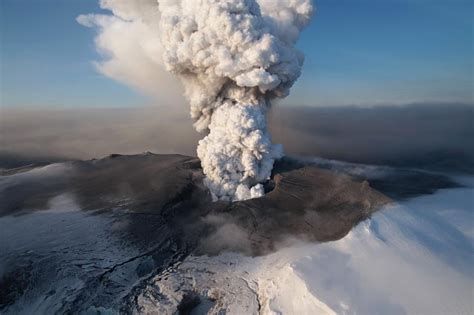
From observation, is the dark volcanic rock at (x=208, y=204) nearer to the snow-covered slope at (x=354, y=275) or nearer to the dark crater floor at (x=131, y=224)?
the dark crater floor at (x=131, y=224)

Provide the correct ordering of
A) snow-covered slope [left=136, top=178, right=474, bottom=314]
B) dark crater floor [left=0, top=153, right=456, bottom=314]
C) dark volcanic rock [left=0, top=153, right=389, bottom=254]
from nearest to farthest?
snow-covered slope [left=136, top=178, right=474, bottom=314], dark crater floor [left=0, top=153, right=456, bottom=314], dark volcanic rock [left=0, top=153, right=389, bottom=254]

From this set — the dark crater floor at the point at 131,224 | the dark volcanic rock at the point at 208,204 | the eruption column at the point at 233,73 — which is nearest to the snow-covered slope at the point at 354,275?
the dark crater floor at the point at 131,224

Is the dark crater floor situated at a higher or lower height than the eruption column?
lower

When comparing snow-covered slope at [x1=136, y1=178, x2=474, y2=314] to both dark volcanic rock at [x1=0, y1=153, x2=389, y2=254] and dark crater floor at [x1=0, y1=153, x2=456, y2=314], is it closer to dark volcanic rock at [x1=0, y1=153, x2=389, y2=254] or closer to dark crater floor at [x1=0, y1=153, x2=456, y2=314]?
dark crater floor at [x1=0, y1=153, x2=456, y2=314]

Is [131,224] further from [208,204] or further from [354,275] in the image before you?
[354,275]

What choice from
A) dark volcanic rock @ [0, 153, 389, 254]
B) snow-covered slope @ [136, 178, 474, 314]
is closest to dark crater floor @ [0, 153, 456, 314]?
dark volcanic rock @ [0, 153, 389, 254]

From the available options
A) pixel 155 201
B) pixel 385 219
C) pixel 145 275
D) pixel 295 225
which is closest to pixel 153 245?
pixel 145 275

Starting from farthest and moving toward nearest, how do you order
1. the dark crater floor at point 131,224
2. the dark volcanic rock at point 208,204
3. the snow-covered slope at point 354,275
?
the dark volcanic rock at point 208,204 < the dark crater floor at point 131,224 < the snow-covered slope at point 354,275

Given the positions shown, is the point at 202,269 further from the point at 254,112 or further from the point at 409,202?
the point at 409,202

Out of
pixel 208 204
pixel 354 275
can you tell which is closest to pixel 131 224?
pixel 208 204

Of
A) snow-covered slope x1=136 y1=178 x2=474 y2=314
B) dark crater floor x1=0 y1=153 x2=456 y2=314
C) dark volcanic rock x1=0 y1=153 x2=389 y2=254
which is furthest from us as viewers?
dark volcanic rock x1=0 y1=153 x2=389 y2=254

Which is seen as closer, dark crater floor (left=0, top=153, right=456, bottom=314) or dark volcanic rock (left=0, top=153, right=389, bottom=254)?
dark crater floor (left=0, top=153, right=456, bottom=314)
